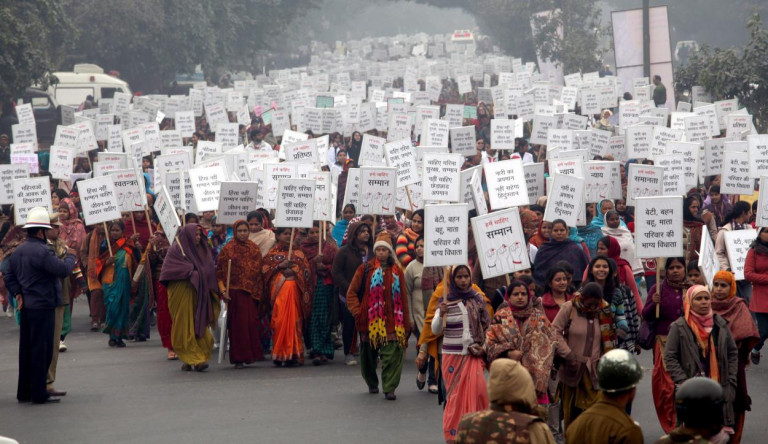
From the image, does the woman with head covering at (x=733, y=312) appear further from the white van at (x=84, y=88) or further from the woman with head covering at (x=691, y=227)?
the white van at (x=84, y=88)

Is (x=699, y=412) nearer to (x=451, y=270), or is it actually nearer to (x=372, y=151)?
(x=451, y=270)

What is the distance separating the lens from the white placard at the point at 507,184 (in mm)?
13828

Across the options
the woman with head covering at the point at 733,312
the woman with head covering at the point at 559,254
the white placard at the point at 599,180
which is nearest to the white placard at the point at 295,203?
the woman with head covering at the point at 559,254

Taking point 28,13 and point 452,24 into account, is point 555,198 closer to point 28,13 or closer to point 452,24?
point 28,13

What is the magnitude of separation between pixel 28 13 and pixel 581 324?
25.4 metres

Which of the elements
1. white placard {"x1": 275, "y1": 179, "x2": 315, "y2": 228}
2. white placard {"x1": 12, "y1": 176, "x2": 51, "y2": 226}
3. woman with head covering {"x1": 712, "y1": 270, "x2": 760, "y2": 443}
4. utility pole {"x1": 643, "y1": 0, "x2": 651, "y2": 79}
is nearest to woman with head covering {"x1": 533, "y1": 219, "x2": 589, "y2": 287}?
woman with head covering {"x1": 712, "y1": 270, "x2": 760, "y2": 443}

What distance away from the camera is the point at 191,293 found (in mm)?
11828

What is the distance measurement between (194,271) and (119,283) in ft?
6.45

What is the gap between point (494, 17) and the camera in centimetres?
6334

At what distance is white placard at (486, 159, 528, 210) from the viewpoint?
544 inches

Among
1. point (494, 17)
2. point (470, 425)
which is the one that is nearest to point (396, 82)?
point (494, 17)

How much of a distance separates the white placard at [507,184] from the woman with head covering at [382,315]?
3.52 meters

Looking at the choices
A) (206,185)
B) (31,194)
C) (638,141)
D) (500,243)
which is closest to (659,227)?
(500,243)

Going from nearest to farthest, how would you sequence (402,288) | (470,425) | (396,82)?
(470,425) → (402,288) → (396,82)
